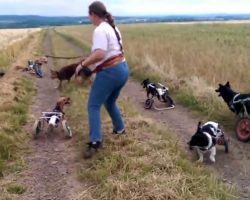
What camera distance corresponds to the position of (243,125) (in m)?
7.14

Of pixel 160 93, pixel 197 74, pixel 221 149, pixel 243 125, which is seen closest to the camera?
pixel 221 149

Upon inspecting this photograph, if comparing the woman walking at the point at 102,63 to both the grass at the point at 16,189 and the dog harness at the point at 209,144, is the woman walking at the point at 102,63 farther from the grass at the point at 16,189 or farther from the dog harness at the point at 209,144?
the dog harness at the point at 209,144

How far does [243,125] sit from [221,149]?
2.35 ft

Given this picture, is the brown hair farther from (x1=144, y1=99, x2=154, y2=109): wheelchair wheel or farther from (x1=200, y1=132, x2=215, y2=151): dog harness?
(x1=144, y1=99, x2=154, y2=109): wheelchair wheel

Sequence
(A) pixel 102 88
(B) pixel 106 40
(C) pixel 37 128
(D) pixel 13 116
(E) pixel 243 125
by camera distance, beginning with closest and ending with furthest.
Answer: (B) pixel 106 40 < (A) pixel 102 88 < (E) pixel 243 125 < (C) pixel 37 128 < (D) pixel 13 116

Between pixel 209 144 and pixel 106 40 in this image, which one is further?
pixel 209 144

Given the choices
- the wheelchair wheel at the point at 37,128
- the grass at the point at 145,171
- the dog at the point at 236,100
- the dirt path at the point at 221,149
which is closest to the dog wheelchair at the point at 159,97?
the dirt path at the point at 221,149

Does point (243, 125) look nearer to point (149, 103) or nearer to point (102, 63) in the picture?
point (102, 63)

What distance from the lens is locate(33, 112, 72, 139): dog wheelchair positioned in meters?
7.31

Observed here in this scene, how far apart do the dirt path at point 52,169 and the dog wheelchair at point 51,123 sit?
108 millimetres

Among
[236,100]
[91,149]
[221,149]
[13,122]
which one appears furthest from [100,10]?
[13,122]

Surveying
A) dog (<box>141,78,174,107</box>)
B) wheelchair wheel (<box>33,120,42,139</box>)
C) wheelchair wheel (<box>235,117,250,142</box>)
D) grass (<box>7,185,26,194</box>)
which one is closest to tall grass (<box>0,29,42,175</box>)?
wheelchair wheel (<box>33,120,42,139</box>)

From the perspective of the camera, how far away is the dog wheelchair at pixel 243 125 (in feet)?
23.2

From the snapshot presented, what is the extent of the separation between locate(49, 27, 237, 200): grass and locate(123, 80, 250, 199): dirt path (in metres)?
0.29
